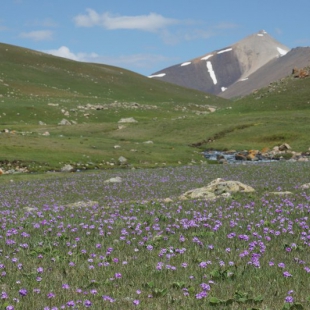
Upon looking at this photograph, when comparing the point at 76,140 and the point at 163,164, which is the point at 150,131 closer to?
the point at 76,140

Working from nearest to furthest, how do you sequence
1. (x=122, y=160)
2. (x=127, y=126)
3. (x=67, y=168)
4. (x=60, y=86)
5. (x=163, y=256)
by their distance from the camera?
(x=163, y=256), (x=67, y=168), (x=122, y=160), (x=127, y=126), (x=60, y=86)

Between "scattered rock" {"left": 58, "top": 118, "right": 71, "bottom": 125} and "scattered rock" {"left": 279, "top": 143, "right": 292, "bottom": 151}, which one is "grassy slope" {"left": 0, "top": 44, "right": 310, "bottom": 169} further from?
"scattered rock" {"left": 58, "top": 118, "right": 71, "bottom": 125}

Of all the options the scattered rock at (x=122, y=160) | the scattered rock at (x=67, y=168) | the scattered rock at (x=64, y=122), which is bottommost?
the scattered rock at (x=122, y=160)

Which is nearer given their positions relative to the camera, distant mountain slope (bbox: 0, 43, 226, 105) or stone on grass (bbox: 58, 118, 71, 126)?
stone on grass (bbox: 58, 118, 71, 126)

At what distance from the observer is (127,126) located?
9431 cm

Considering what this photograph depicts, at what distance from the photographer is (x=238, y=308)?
778 cm

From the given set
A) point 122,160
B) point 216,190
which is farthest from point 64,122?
point 216,190

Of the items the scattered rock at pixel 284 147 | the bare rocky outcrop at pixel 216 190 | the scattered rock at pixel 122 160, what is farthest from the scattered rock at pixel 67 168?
the scattered rock at pixel 284 147

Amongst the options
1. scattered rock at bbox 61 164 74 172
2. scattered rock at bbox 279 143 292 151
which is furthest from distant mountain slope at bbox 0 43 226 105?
scattered rock at bbox 61 164 74 172

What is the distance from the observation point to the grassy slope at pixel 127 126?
197ft

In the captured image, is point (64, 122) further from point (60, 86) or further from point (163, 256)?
point (163, 256)

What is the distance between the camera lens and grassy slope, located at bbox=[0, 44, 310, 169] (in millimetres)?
60062

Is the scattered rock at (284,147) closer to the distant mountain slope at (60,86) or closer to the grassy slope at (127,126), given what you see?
the grassy slope at (127,126)

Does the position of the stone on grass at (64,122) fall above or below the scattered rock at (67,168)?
above
